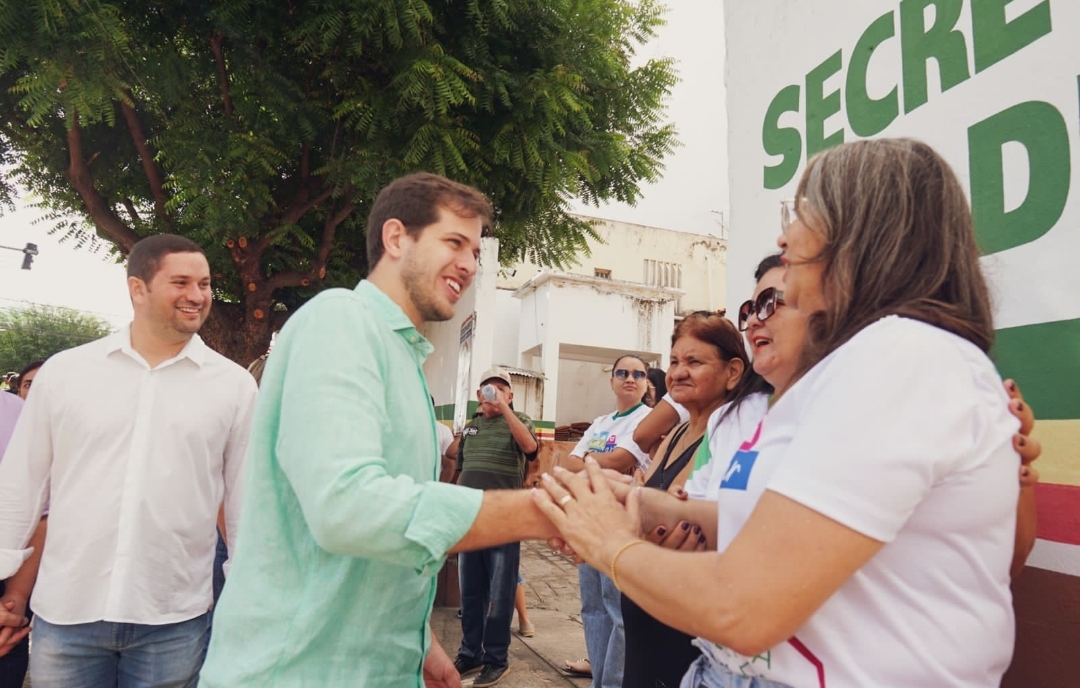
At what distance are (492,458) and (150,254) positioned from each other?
11.0ft

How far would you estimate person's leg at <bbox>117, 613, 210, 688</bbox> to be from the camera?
7.59 feet

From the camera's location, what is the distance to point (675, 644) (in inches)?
88.7

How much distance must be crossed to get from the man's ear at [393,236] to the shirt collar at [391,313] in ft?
0.42

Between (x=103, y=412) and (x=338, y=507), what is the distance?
1.69 m

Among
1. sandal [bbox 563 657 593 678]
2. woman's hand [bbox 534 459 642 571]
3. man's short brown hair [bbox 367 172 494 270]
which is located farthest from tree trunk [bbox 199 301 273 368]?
woman's hand [bbox 534 459 642 571]

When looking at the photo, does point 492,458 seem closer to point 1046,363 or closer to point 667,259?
point 1046,363

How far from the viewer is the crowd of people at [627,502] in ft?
3.23

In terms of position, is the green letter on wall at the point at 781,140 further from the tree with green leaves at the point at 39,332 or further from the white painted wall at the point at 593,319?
the tree with green leaves at the point at 39,332

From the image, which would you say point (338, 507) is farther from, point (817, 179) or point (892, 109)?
point (892, 109)

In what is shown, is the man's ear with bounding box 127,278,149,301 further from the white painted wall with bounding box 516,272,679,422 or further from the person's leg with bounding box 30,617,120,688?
the white painted wall with bounding box 516,272,679,422

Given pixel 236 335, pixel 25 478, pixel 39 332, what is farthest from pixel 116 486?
pixel 39 332

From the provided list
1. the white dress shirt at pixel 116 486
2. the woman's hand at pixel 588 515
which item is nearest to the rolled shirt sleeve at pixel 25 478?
the white dress shirt at pixel 116 486

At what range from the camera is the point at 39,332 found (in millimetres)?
34438

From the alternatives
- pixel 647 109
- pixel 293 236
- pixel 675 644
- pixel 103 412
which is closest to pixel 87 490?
pixel 103 412
